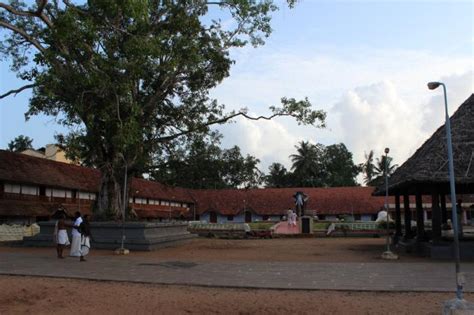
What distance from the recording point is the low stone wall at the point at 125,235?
1906 centimetres

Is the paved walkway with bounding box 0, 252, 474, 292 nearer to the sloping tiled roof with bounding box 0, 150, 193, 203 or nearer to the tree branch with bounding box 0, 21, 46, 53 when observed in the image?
the tree branch with bounding box 0, 21, 46, 53

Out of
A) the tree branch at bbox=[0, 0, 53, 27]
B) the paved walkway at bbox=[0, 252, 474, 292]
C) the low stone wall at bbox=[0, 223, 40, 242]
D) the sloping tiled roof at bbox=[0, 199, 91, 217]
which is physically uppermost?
the tree branch at bbox=[0, 0, 53, 27]

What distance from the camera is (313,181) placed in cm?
6594

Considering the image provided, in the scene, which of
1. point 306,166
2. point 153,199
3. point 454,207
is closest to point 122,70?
point 454,207

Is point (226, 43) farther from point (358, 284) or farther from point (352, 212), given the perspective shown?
point (352, 212)

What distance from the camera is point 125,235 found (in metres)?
19.5

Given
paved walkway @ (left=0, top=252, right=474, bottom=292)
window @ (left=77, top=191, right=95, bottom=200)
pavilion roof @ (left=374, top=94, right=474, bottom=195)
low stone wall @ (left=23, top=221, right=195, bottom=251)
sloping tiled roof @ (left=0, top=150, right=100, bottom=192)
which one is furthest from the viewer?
window @ (left=77, top=191, right=95, bottom=200)

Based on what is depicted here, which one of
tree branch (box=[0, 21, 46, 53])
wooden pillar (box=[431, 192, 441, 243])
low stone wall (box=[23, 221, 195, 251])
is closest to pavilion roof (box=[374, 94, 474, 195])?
wooden pillar (box=[431, 192, 441, 243])

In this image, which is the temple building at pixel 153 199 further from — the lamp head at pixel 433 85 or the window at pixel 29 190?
the lamp head at pixel 433 85

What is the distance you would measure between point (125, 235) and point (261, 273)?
9.39m

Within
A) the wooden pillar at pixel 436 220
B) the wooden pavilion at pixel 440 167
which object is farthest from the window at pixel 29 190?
the wooden pillar at pixel 436 220

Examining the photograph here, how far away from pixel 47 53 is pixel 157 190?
32556 millimetres

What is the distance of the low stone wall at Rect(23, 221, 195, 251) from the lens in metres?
19.1

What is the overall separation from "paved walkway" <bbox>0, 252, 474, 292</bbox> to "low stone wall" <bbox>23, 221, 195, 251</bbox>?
14.4 feet
